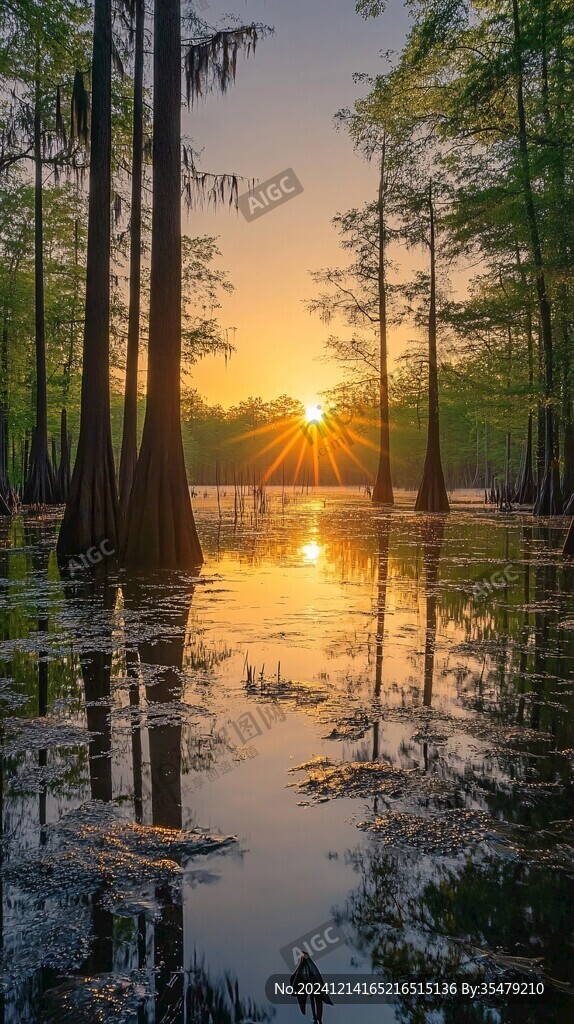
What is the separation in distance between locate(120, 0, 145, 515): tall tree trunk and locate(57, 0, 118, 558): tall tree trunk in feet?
17.5

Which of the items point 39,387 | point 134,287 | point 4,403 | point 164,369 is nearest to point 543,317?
point 134,287

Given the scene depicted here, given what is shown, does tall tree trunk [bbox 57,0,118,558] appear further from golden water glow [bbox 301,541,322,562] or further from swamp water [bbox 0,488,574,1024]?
swamp water [bbox 0,488,574,1024]

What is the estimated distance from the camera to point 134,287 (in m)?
17.6

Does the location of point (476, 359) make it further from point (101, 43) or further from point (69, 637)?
point (69, 637)

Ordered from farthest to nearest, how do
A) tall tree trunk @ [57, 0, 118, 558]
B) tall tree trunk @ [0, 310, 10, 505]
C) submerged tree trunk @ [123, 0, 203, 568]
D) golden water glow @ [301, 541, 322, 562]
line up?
1. tall tree trunk @ [0, 310, 10, 505]
2. golden water glow @ [301, 541, 322, 562]
3. tall tree trunk @ [57, 0, 118, 558]
4. submerged tree trunk @ [123, 0, 203, 568]

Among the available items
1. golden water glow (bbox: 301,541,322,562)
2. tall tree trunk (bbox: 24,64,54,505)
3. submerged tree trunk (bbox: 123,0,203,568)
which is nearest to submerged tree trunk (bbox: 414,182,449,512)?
golden water glow (bbox: 301,541,322,562)

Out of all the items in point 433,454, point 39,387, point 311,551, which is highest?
point 39,387

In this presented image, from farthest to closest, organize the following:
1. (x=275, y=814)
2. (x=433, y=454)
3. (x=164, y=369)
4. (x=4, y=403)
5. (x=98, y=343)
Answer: (x=4, y=403) → (x=433, y=454) → (x=98, y=343) → (x=164, y=369) → (x=275, y=814)

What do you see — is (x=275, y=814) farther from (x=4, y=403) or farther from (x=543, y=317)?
(x=4, y=403)

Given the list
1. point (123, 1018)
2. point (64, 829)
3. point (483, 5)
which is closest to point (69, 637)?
point (64, 829)

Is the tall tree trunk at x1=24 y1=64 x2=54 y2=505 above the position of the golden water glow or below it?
above

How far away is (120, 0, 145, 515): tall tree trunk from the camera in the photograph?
53.3ft

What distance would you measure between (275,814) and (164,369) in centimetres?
Result: 864

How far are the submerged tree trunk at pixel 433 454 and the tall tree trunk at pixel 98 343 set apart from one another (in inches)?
630
